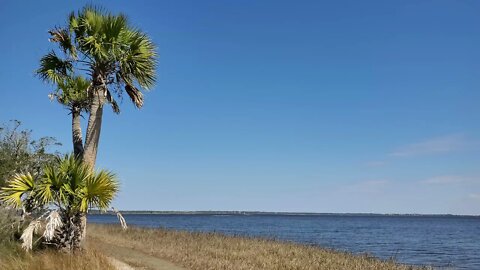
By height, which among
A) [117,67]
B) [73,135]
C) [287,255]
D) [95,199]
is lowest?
[287,255]

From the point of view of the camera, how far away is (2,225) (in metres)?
16.2

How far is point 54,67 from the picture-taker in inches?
722

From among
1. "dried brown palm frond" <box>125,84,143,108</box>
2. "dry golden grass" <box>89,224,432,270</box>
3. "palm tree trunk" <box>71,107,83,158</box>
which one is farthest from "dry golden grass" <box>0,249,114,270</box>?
"dried brown palm frond" <box>125,84,143,108</box>

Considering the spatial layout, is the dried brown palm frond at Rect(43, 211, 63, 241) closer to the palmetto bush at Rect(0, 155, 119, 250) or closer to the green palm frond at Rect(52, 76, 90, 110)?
the palmetto bush at Rect(0, 155, 119, 250)

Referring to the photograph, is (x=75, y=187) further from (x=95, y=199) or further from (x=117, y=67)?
(x=117, y=67)

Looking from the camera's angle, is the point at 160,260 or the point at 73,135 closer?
the point at 73,135

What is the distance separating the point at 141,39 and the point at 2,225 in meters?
8.03

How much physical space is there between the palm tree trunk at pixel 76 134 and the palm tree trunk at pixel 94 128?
511mm

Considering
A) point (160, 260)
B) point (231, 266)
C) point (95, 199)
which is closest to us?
point (95, 199)

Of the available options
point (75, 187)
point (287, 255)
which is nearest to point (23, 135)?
point (75, 187)

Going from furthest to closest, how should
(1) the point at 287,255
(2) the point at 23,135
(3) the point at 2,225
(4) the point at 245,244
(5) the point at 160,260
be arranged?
1. (4) the point at 245,244
2. (1) the point at 287,255
3. (2) the point at 23,135
4. (5) the point at 160,260
5. (3) the point at 2,225

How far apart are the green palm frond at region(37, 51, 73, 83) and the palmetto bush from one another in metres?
3.98

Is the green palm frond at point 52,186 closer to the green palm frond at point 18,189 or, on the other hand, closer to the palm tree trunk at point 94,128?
the green palm frond at point 18,189

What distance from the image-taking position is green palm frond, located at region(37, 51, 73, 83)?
1809 centimetres
